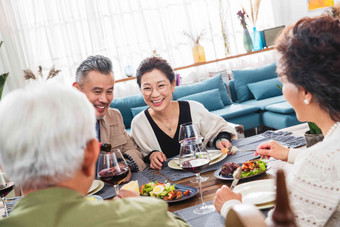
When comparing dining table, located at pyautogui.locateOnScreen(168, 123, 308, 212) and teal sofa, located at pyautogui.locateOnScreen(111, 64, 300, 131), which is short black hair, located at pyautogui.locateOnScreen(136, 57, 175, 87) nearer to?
dining table, located at pyautogui.locateOnScreen(168, 123, 308, 212)

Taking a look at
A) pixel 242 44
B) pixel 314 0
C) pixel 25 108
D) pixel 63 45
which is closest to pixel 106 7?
pixel 63 45

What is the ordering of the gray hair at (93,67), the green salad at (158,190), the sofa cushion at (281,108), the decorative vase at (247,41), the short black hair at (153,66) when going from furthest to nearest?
the decorative vase at (247,41) < the sofa cushion at (281,108) < the short black hair at (153,66) < the gray hair at (93,67) < the green salad at (158,190)

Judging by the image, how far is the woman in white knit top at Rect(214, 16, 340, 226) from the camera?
0.90 meters

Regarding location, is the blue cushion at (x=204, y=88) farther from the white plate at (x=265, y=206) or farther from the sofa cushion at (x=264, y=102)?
the white plate at (x=265, y=206)

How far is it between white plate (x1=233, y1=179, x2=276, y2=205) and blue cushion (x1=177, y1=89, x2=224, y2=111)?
11.2 ft

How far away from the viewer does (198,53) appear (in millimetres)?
5480

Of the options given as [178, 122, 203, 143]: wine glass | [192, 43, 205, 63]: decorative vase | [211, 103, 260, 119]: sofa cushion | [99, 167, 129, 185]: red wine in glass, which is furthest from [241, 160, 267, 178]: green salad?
[192, 43, 205, 63]: decorative vase

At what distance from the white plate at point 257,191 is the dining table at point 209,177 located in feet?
0.17

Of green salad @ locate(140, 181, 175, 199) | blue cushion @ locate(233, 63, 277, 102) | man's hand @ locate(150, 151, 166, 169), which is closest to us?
green salad @ locate(140, 181, 175, 199)

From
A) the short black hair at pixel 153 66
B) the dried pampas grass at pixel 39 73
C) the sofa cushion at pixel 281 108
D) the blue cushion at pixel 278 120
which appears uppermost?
the dried pampas grass at pixel 39 73

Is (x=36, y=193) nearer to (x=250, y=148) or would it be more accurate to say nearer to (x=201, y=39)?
(x=250, y=148)

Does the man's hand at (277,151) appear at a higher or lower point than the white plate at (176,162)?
higher

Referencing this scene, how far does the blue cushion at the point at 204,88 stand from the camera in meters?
4.72

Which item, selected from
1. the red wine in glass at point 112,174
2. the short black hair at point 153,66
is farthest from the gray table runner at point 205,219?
the short black hair at point 153,66
